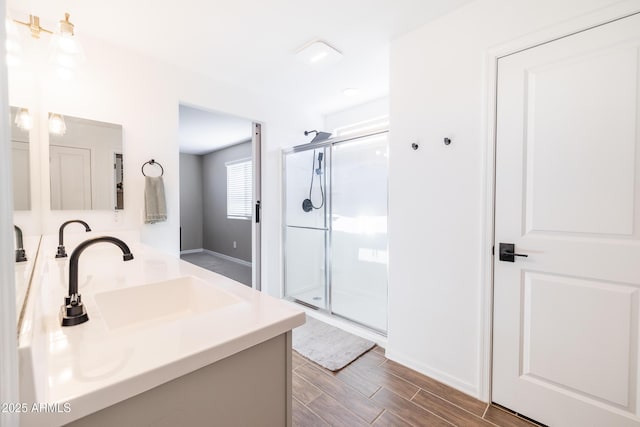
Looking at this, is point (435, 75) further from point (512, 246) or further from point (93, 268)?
point (93, 268)

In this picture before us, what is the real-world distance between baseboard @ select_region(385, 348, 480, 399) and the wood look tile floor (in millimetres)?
27

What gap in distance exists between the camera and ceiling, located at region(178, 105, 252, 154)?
12.1ft

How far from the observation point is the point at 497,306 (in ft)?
5.24

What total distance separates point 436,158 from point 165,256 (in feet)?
5.85

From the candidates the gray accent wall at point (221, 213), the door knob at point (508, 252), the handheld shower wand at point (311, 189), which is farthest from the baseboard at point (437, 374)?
the gray accent wall at point (221, 213)

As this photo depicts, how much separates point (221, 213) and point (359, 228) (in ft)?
12.7

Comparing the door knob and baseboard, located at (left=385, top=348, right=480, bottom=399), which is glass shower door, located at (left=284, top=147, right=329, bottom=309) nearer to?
baseboard, located at (left=385, top=348, right=480, bottom=399)

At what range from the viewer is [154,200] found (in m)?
2.20

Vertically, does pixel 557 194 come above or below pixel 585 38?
below

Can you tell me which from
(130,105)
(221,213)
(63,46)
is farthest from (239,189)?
(63,46)

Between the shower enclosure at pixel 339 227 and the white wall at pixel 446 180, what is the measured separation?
651 mm

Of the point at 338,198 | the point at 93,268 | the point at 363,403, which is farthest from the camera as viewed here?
the point at 338,198

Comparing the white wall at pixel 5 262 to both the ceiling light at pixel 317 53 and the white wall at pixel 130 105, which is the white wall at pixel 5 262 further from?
the ceiling light at pixel 317 53

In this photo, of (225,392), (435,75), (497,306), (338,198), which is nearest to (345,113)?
(338,198)
